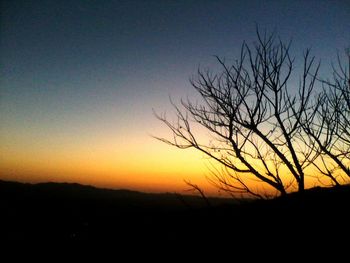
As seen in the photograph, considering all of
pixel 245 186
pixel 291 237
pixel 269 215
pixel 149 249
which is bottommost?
pixel 149 249

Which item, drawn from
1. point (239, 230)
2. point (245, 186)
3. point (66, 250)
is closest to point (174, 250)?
point (239, 230)

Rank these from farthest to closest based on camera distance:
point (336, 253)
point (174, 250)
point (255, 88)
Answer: point (255, 88) < point (174, 250) < point (336, 253)

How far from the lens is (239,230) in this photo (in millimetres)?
5594

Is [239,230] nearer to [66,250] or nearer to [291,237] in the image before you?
[291,237]

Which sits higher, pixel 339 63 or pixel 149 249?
pixel 339 63

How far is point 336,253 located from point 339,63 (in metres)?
5.20

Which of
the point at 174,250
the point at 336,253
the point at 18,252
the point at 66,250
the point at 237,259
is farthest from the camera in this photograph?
the point at 18,252

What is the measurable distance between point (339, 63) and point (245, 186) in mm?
4007

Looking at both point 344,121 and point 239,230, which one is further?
point 344,121

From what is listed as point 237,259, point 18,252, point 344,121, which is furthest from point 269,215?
point 18,252

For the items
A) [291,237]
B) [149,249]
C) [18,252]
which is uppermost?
[291,237]

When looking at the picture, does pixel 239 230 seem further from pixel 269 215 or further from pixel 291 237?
pixel 291 237

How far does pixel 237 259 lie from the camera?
4.41m

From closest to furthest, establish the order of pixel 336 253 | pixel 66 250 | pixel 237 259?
pixel 336 253
pixel 237 259
pixel 66 250
